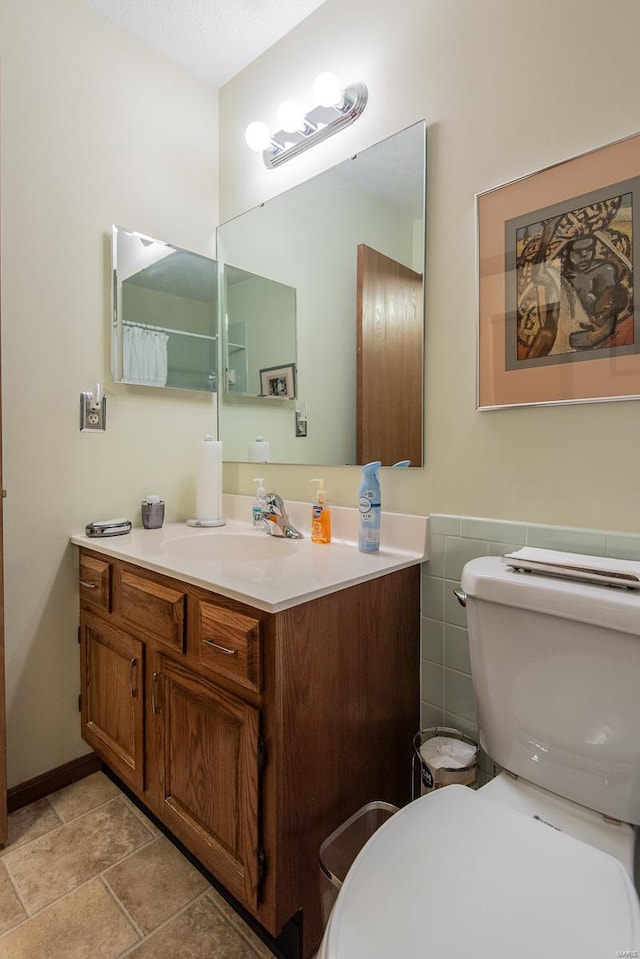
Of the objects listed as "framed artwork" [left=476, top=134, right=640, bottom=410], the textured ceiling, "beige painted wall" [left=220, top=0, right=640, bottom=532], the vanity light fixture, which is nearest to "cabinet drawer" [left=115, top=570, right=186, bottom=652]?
"beige painted wall" [left=220, top=0, right=640, bottom=532]

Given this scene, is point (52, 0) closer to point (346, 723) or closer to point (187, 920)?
point (346, 723)

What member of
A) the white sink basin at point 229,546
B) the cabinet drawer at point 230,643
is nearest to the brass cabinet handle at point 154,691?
the cabinet drawer at point 230,643

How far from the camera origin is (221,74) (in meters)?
1.85

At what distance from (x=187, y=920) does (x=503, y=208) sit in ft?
6.06

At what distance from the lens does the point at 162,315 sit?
1.77 meters

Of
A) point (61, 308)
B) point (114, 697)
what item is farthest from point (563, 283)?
point (114, 697)

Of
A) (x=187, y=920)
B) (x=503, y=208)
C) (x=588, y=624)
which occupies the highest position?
(x=503, y=208)

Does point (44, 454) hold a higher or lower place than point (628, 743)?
higher

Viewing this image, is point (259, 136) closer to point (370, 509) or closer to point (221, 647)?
point (370, 509)

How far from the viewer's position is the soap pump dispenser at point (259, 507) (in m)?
1.65

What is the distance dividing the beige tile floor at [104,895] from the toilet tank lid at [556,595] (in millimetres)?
951

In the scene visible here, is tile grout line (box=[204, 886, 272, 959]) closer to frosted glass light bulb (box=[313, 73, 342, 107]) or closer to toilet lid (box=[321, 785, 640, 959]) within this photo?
toilet lid (box=[321, 785, 640, 959])

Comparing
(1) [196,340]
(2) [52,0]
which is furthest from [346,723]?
(2) [52,0]

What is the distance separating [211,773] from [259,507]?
31.9 inches
